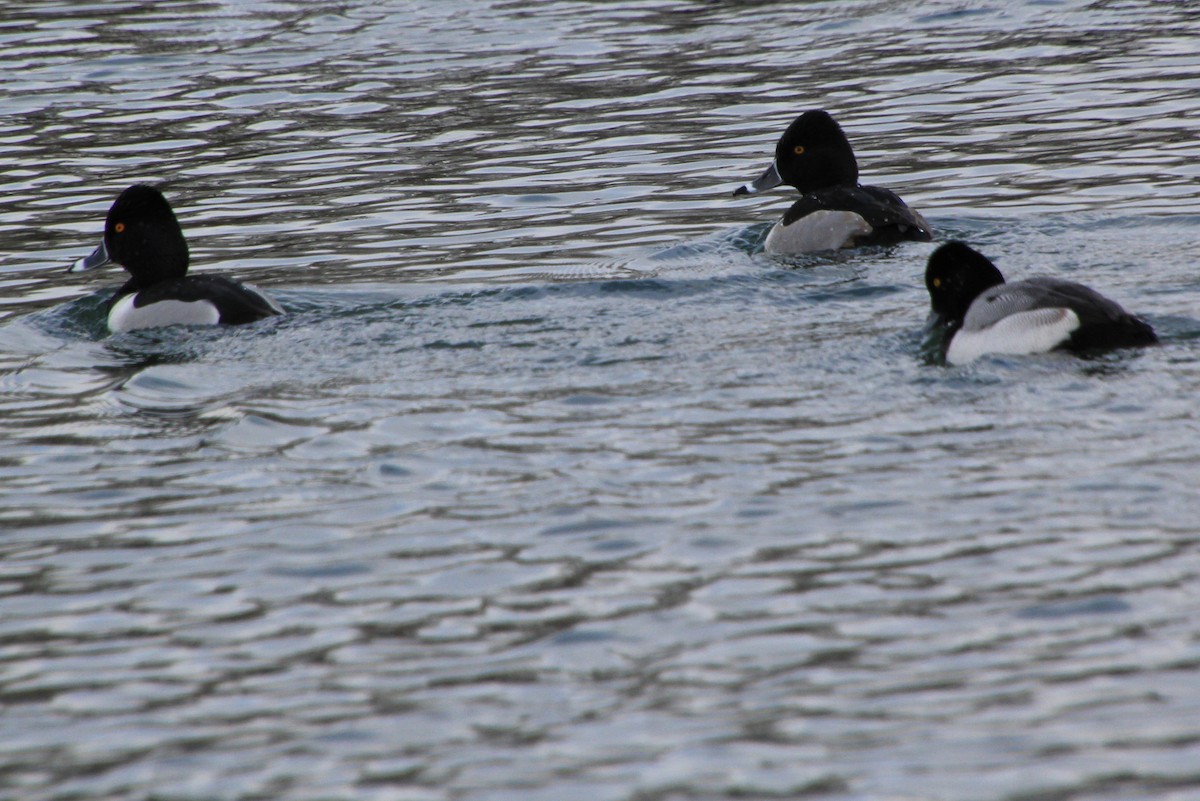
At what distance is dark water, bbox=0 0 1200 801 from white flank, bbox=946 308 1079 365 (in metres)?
0.15

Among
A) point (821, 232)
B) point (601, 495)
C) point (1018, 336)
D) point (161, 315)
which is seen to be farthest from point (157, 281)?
point (1018, 336)

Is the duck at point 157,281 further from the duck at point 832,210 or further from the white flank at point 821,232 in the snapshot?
the duck at point 832,210

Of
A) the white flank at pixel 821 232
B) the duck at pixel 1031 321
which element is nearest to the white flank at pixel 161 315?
the white flank at pixel 821 232

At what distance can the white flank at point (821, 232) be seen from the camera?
1171 cm

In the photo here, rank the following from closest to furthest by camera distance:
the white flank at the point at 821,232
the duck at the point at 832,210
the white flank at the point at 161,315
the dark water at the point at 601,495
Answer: the dark water at the point at 601,495 → the white flank at the point at 161,315 → the duck at the point at 832,210 → the white flank at the point at 821,232

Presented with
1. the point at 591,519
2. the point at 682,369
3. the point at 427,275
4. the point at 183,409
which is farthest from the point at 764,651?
the point at 427,275

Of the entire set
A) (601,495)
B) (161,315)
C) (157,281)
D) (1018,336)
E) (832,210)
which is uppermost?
(157,281)

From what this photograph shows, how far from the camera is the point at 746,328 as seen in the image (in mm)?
9500

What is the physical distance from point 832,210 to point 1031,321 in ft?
Result: 11.5

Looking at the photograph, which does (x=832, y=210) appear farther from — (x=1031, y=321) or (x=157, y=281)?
(x=157, y=281)

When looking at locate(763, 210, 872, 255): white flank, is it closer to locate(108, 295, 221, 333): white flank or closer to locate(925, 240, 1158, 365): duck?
locate(925, 240, 1158, 365): duck

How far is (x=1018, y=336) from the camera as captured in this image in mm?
8500

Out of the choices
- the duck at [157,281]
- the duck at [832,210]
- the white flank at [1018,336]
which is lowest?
the white flank at [1018,336]

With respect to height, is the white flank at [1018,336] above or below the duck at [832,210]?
below
